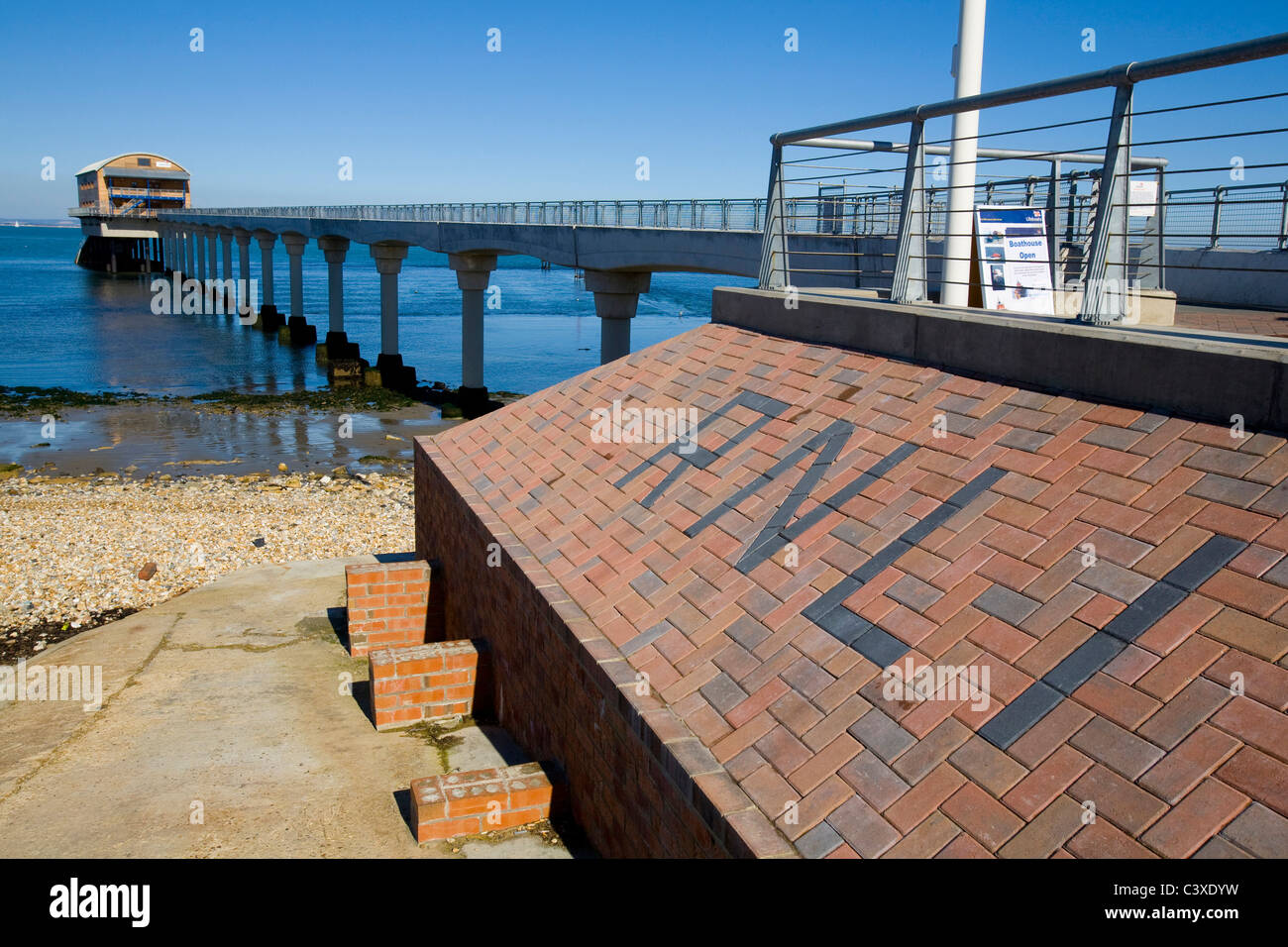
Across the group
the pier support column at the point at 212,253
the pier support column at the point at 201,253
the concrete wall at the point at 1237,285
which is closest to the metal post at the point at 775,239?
the concrete wall at the point at 1237,285

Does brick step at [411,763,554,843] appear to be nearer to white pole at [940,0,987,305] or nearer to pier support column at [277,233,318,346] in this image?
white pole at [940,0,987,305]

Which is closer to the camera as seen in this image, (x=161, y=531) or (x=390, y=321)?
(x=161, y=531)

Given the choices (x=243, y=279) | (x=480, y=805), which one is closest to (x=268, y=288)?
(x=243, y=279)

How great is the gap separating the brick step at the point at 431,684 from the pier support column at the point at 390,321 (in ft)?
115

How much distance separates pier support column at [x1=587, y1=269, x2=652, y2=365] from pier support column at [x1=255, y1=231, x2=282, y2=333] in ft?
140

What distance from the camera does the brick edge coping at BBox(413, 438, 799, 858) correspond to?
145 inches

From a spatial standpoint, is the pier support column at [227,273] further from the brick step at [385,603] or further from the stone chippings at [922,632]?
the stone chippings at [922,632]

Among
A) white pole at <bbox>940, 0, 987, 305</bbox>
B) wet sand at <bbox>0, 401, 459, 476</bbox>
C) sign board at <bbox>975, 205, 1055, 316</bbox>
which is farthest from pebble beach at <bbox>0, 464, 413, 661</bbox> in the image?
sign board at <bbox>975, 205, 1055, 316</bbox>

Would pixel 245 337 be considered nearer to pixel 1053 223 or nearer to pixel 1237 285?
pixel 1237 285

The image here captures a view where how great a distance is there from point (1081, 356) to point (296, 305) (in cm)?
5973

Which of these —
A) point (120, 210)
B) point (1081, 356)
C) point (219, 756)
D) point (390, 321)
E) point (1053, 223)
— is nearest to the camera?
point (1081, 356)

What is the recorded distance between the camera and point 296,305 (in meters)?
59.1

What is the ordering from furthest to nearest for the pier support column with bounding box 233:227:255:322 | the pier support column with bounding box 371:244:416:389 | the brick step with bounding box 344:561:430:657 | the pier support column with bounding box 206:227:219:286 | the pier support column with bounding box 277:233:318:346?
the pier support column with bounding box 206:227:219:286
the pier support column with bounding box 233:227:255:322
the pier support column with bounding box 277:233:318:346
the pier support column with bounding box 371:244:416:389
the brick step with bounding box 344:561:430:657

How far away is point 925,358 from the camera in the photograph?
6.56 meters
